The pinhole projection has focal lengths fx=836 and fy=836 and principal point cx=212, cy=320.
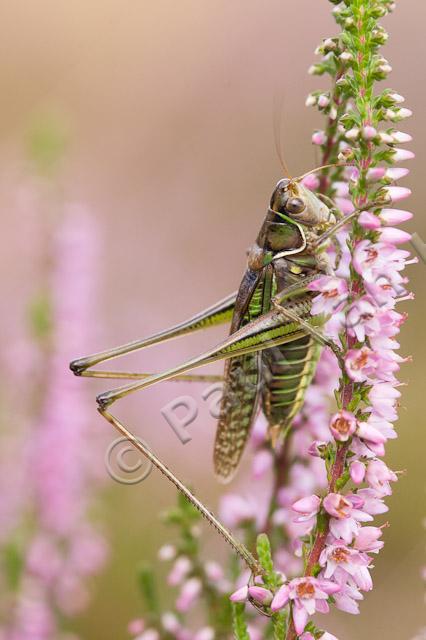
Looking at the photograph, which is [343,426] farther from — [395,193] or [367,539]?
[395,193]

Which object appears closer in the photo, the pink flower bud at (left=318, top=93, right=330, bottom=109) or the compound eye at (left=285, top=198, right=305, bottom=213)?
the pink flower bud at (left=318, top=93, right=330, bottom=109)

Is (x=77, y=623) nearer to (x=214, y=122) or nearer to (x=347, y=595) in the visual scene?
(x=347, y=595)

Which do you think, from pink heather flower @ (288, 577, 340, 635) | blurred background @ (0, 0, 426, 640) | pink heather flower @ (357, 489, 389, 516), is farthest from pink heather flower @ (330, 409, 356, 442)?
blurred background @ (0, 0, 426, 640)

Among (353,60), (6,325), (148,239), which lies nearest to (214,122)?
(148,239)

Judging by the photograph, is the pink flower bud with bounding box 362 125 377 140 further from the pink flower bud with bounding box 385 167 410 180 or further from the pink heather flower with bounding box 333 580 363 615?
the pink heather flower with bounding box 333 580 363 615

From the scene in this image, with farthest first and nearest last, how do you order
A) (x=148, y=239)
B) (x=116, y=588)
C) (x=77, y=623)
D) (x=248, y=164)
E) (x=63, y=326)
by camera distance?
1. (x=248, y=164)
2. (x=148, y=239)
3. (x=116, y=588)
4. (x=77, y=623)
5. (x=63, y=326)

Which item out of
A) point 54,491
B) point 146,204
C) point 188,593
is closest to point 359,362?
point 188,593
